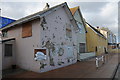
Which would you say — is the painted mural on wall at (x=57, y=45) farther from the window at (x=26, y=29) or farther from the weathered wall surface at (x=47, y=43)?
the window at (x=26, y=29)

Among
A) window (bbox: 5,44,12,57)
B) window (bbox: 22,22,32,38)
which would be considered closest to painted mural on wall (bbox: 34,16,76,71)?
window (bbox: 22,22,32,38)

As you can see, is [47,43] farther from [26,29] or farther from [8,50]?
[8,50]

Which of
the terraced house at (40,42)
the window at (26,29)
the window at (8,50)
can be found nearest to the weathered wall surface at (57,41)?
the terraced house at (40,42)

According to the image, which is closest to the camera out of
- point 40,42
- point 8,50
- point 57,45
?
point 40,42

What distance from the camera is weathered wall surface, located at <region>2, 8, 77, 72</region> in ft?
28.0

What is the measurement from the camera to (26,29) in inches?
372

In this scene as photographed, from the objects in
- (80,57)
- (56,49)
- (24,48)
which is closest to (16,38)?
(24,48)

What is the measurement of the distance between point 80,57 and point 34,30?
871 centimetres

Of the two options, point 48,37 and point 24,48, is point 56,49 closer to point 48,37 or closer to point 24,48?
point 48,37

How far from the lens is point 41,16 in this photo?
324 inches

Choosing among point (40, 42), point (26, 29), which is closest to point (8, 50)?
point (26, 29)

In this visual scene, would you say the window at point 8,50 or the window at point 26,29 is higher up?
the window at point 26,29

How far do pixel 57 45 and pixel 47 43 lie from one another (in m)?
1.50

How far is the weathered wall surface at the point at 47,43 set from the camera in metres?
8.52
